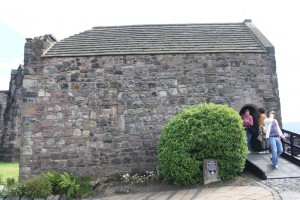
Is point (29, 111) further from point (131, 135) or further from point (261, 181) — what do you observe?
point (261, 181)

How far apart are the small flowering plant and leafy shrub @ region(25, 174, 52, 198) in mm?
2467

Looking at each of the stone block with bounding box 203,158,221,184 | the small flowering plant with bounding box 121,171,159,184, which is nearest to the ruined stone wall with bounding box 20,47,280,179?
the small flowering plant with bounding box 121,171,159,184

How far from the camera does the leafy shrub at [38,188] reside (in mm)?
8852

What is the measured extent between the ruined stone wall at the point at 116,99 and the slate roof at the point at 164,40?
1.35 feet

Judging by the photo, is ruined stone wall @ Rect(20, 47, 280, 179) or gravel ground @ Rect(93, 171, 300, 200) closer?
gravel ground @ Rect(93, 171, 300, 200)

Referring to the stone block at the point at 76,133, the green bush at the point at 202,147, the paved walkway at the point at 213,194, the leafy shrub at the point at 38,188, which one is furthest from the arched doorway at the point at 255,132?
the leafy shrub at the point at 38,188

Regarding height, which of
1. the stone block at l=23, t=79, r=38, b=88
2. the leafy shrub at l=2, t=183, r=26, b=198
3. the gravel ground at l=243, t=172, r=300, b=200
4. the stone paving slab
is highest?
the stone block at l=23, t=79, r=38, b=88

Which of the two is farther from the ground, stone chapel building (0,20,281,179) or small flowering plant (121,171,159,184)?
stone chapel building (0,20,281,179)

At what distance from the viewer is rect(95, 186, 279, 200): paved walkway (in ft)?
23.6

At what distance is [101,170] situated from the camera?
10.5 m

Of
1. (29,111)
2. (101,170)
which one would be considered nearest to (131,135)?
(101,170)

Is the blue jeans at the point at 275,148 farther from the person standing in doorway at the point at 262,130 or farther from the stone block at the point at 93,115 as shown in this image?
the stone block at the point at 93,115

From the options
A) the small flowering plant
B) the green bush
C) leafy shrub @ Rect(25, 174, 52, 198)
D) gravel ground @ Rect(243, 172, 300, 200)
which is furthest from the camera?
the small flowering plant

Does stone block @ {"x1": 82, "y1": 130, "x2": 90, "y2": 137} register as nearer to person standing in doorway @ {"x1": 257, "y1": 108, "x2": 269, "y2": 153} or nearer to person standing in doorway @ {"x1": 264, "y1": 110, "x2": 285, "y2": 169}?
person standing in doorway @ {"x1": 264, "y1": 110, "x2": 285, "y2": 169}
